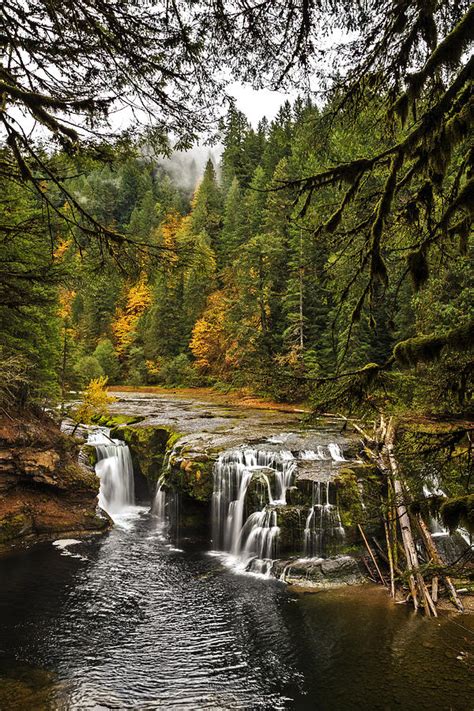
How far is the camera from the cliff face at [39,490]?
44.6 feet

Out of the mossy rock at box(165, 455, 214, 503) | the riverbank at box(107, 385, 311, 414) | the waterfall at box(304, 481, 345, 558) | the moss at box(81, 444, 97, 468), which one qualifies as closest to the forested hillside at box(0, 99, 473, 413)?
the riverbank at box(107, 385, 311, 414)

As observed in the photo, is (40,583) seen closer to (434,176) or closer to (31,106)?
(31,106)

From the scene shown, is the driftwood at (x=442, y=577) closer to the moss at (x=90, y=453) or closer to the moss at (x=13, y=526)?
the moss at (x=13, y=526)

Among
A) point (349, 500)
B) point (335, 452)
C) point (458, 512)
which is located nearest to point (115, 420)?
point (335, 452)

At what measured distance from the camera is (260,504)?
45.4ft

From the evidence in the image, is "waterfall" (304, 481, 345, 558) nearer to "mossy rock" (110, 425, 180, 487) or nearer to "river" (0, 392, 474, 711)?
"river" (0, 392, 474, 711)

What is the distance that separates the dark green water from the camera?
6.90 metres

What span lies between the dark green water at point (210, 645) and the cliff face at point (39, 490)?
6.10 feet

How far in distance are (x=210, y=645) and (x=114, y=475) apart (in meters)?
11.8

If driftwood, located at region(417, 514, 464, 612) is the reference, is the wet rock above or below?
below

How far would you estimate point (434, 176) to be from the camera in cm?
383

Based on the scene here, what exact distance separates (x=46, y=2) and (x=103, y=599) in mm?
11139

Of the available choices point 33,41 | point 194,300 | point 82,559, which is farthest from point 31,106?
point 194,300

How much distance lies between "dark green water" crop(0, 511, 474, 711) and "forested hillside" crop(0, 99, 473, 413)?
4.91 meters
